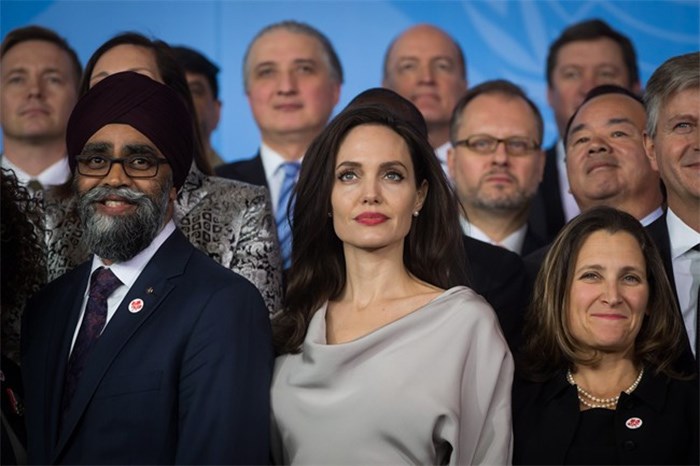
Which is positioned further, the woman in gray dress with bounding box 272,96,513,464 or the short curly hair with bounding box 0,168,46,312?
the short curly hair with bounding box 0,168,46,312

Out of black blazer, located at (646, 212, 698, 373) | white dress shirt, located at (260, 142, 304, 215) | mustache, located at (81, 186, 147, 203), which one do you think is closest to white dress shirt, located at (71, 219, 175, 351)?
mustache, located at (81, 186, 147, 203)

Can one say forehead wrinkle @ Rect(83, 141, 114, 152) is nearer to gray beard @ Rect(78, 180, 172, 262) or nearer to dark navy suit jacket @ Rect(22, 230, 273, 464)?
gray beard @ Rect(78, 180, 172, 262)

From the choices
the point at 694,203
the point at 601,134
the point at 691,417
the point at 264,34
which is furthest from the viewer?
the point at 264,34

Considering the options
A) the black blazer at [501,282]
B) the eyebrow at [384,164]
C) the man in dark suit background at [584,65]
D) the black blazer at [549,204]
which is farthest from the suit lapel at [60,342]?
the man in dark suit background at [584,65]

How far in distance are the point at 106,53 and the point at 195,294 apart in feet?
5.18

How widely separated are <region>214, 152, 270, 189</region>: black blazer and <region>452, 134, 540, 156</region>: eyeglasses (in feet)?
3.34

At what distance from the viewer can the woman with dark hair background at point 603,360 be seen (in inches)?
190

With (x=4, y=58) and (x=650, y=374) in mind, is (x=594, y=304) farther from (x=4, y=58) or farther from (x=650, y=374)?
(x=4, y=58)

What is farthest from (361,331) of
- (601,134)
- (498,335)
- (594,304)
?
(601,134)

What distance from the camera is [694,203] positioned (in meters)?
5.52

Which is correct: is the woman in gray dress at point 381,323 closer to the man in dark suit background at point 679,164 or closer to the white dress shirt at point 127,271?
the white dress shirt at point 127,271

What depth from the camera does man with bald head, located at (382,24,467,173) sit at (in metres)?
7.61

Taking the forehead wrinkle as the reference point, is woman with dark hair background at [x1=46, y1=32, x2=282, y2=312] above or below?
below

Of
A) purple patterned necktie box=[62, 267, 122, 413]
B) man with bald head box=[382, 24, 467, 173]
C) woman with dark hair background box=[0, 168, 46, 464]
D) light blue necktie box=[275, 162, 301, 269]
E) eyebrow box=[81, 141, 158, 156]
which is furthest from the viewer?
man with bald head box=[382, 24, 467, 173]
